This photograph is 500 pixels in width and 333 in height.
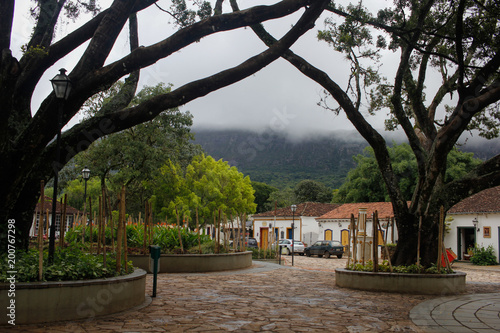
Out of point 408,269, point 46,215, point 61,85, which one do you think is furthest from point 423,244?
point 46,215

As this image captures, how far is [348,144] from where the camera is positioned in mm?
132500

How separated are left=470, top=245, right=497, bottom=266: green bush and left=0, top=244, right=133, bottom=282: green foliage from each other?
2316 centimetres

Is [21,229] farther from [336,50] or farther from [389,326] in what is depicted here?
[336,50]

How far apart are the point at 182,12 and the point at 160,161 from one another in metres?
15.7

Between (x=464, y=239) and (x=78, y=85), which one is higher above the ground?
(x=78, y=85)

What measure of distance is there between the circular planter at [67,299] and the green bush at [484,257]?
76.7 ft

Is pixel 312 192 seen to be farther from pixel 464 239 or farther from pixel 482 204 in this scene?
pixel 482 204

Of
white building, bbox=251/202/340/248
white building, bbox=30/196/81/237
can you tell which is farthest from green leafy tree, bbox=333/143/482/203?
white building, bbox=30/196/81/237

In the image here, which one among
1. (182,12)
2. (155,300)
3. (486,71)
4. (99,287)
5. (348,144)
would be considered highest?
(348,144)

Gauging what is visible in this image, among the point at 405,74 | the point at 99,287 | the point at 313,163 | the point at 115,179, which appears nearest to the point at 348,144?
the point at 313,163

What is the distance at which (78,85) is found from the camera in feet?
26.4

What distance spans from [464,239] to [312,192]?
4136cm

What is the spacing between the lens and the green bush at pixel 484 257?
25.1 metres

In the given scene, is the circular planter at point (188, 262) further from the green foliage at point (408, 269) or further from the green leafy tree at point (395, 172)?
the green leafy tree at point (395, 172)
